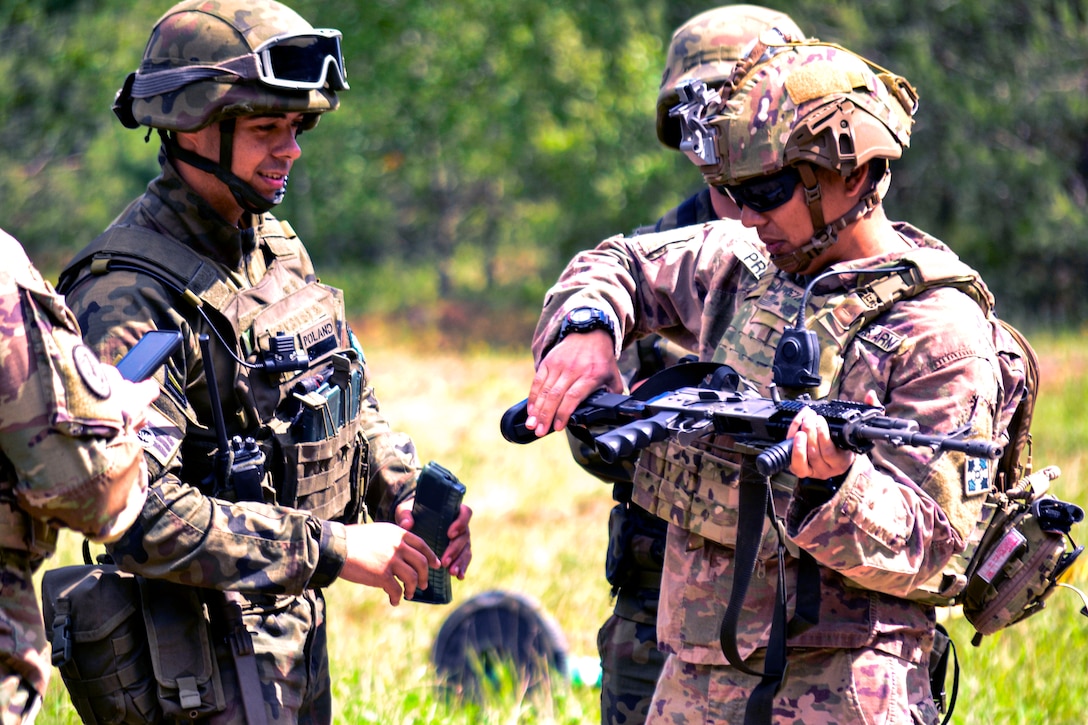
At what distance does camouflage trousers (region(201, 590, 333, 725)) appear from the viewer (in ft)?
10.2

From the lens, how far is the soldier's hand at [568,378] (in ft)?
9.56

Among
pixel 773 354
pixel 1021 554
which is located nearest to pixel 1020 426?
pixel 1021 554

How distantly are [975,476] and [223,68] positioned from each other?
210cm

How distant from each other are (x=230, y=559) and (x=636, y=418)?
1.03m

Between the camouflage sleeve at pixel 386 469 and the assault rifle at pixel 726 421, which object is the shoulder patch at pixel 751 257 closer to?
the assault rifle at pixel 726 421

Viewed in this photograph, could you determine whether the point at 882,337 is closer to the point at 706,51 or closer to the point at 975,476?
the point at 975,476

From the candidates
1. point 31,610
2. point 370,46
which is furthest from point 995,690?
point 370,46

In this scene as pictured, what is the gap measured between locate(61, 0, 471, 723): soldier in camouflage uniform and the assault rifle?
61cm

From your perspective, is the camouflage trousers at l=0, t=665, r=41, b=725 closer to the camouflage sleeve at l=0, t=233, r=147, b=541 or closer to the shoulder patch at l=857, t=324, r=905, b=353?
the camouflage sleeve at l=0, t=233, r=147, b=541

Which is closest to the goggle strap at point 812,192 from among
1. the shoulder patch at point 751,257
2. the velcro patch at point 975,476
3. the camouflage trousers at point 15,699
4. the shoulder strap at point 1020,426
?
the shoulder patch at point 751,257

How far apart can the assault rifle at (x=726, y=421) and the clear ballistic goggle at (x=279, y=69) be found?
112cm

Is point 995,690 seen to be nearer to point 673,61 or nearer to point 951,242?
point 673,61

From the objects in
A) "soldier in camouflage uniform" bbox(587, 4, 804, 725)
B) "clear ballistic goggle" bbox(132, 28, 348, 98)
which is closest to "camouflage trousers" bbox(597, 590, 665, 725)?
"soldier in camouflage uniform" bbox(587, 4, 804, 725)

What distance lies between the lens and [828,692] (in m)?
2.71
